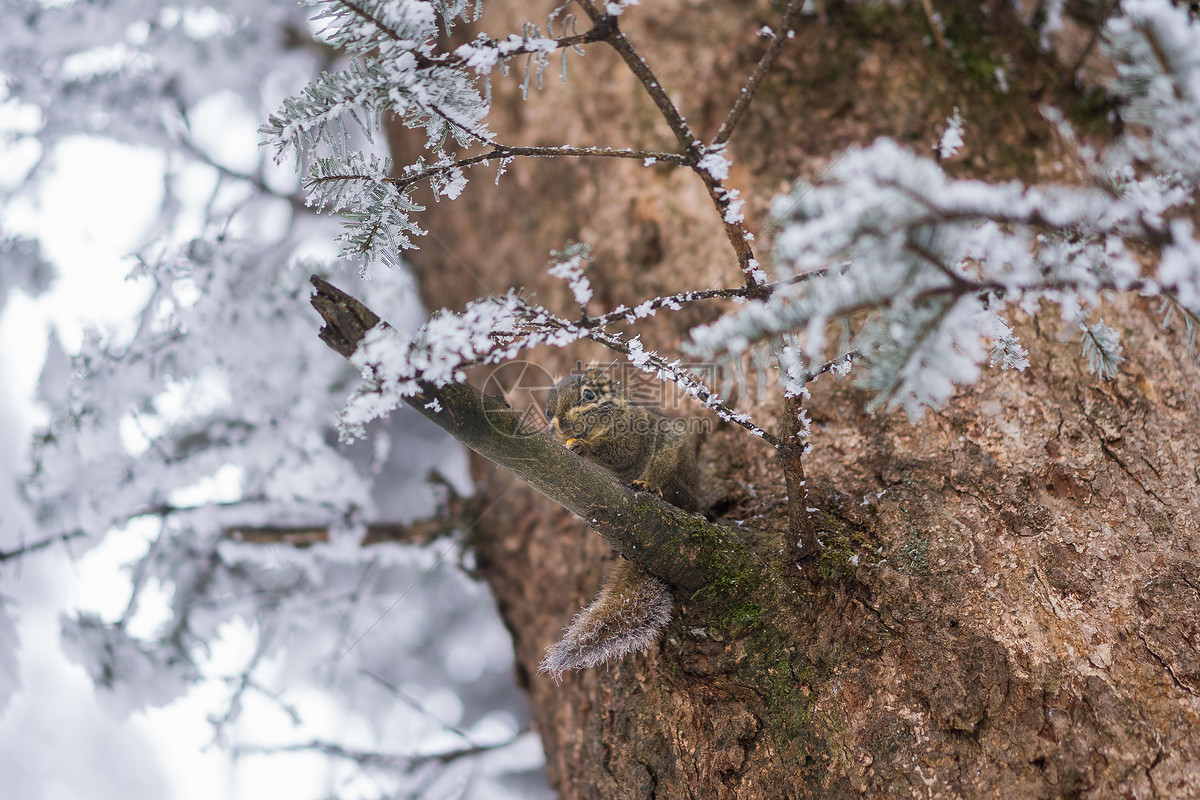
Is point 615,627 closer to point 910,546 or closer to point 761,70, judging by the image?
point 910,546

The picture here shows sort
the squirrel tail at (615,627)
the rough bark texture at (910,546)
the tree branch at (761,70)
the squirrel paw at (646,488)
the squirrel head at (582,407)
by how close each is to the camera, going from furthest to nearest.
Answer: the squirrel head at (582,407) → the squirrel paw at (646,488) → the squirrel tail at (615,627) → the rough bark texture at (910,546) → the tree branch at (761,70)

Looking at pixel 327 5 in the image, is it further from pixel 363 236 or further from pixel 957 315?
pixel 957 315

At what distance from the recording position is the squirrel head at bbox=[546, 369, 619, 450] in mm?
2154

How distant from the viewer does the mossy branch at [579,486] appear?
1163 mm

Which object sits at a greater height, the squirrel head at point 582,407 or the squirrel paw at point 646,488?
the squirrel head at point 582,407

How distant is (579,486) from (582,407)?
772 mm

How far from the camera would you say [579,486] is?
143 centimetres

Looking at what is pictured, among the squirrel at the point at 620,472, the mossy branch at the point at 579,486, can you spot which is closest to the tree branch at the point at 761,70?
the mossy branch at the point at 579,486

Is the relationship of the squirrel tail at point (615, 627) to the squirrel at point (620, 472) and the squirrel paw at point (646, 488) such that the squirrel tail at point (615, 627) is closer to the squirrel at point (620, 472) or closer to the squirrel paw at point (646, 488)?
the squirrel at point (620, 472)

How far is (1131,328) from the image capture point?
1913 millimetres

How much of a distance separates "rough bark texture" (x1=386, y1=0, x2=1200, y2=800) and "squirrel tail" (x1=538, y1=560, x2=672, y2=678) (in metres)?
0.09

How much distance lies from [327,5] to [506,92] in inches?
99.3

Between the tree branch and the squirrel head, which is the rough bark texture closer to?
the squirrel head

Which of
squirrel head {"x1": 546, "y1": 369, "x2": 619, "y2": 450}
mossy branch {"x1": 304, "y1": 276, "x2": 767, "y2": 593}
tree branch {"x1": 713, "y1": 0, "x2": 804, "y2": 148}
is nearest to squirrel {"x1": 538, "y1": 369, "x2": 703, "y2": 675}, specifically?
squirrel head {"x1": 546, "y1": 369, "x2": 619, "y2": 450}
